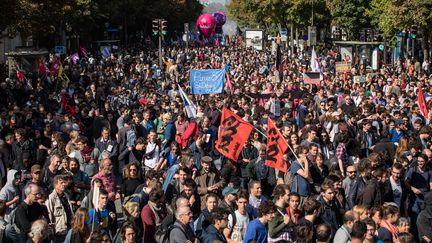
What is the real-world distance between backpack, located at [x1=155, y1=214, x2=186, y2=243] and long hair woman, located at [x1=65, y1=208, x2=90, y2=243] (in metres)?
0.72

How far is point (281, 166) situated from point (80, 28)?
5877 cm

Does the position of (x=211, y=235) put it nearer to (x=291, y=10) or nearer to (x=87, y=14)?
(x=87, y=14)

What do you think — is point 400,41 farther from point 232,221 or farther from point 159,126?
point 232,221

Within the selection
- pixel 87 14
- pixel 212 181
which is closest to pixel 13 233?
pixel 212 181

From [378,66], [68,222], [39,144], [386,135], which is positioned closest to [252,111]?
[386,135]

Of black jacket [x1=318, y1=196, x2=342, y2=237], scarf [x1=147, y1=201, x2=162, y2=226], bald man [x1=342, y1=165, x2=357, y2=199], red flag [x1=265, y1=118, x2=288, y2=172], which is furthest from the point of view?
red flag [x1=265, y1=118, x2=288, y2=172]

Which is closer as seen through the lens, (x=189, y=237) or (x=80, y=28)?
(x=189, y=237)

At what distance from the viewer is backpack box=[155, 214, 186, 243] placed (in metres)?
8.55

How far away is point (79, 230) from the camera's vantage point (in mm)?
8453

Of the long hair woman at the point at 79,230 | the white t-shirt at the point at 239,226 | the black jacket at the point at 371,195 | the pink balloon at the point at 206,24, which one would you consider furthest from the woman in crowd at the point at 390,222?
the pink balloon at the point at 206,24

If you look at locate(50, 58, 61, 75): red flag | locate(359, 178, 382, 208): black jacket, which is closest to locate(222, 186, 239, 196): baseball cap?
locate(359, 178, 382, 208): black jacket

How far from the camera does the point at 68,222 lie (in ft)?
32.6

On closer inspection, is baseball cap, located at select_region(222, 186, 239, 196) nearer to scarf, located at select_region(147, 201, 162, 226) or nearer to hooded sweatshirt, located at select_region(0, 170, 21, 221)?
scarf, located at select_region(147, 201, 162, 226)

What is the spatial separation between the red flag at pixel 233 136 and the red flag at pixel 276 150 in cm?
58
